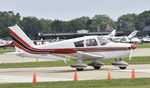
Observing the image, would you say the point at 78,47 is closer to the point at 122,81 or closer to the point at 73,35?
the point at 122,81

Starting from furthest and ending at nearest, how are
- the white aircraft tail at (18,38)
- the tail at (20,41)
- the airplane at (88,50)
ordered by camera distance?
the white aircraft tail at (18,38) → the tail at (20,41) → the airplane at (88,50)

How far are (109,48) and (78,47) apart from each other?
208cm

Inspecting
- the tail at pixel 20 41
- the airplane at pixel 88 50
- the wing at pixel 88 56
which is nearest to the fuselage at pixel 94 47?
the airplane at pixel 88 50

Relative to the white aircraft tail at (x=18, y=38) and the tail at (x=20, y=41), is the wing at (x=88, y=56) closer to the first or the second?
the tail at (x=20, y=41)

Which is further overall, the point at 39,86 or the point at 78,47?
the point at 78,47

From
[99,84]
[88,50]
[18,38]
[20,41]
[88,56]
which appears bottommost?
[99,84]

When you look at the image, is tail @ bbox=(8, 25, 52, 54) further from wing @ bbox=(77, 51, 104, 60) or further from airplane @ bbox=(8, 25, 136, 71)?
wing @ bbox=(77, 51, 104, 60)

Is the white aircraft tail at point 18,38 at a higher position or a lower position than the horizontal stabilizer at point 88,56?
higher

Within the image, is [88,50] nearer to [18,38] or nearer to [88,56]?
[88,56]

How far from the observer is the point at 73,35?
6216 inches

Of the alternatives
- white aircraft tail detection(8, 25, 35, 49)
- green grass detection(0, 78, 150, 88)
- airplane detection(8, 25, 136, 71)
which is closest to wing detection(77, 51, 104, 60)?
airplane detection(8, 25, 136, 71)

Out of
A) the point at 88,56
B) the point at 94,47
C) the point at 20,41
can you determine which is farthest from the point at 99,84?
the point at 20,41

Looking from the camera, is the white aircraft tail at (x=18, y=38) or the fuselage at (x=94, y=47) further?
the white aircraft tail at (x=18, y=38)

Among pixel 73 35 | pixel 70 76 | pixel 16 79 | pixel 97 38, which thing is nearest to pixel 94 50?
pixel 97 38
